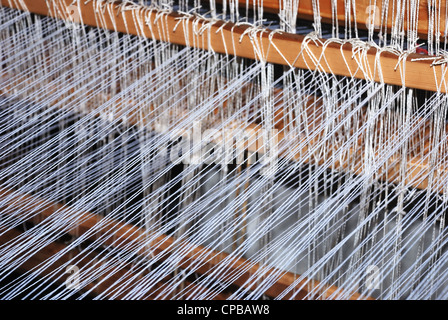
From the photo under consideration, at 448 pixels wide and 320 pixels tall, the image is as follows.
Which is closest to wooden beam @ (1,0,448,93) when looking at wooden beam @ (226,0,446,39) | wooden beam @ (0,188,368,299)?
→ wooden beam @ (226,0,446,39)

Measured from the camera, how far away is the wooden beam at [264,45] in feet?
4.78

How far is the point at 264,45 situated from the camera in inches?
66.4

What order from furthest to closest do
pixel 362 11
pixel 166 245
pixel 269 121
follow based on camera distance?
pixel 166 245 → pixel 269 121 → pixel 362 11

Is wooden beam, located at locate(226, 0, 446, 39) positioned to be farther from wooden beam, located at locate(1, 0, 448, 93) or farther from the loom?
wooden beam, located at locate(1, 0, 448, 93)

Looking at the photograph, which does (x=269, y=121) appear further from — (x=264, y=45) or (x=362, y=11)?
(x=362, y=11)

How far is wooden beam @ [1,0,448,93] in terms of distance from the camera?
1458 mm

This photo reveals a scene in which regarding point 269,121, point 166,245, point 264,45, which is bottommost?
point 166,245

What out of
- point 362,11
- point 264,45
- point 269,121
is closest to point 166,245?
point 269,121

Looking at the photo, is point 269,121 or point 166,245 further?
point 166,245

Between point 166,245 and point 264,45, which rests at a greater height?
point 264,45

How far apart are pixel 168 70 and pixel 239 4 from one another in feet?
1.15

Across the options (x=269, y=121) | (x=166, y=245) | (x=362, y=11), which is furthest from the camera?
(x=166, y=245)

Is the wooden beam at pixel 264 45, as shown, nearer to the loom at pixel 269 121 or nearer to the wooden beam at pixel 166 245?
the loom at pixel 269 121
